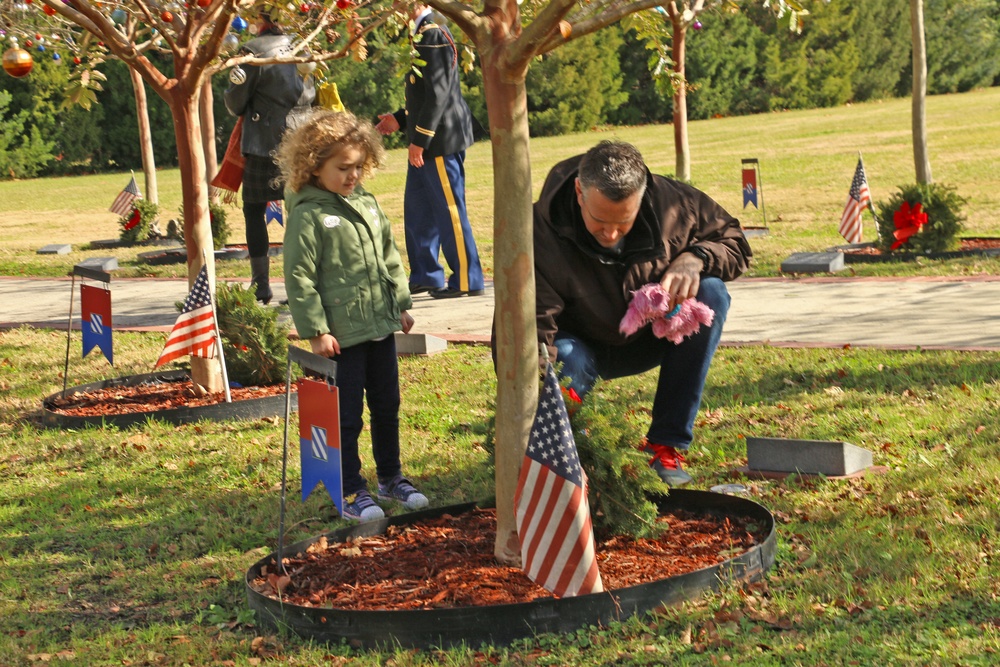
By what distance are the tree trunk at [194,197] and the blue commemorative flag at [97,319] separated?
1.57 feet

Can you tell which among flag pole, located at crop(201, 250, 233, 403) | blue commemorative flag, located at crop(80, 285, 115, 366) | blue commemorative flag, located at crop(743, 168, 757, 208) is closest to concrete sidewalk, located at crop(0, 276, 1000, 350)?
flag pole, located at crop(201, 250, 233, 403)

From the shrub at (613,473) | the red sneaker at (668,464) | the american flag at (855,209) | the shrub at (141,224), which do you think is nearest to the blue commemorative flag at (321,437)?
the shrub at (613,473)

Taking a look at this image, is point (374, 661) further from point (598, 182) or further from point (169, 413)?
point (169, 413)

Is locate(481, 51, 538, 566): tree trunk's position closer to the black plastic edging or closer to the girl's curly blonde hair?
the black plastic edging

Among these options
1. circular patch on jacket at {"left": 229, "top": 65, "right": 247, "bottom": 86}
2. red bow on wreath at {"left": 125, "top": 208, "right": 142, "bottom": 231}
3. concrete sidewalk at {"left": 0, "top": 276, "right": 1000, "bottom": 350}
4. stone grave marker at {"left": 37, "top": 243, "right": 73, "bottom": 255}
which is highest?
circular patch on jacket at {"left": 229, "top": 65, "right": 247, "bottom": 86}

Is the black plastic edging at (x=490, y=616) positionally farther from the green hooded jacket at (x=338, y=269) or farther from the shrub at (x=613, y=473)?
the green hooded jacket at (x=338, y=269)

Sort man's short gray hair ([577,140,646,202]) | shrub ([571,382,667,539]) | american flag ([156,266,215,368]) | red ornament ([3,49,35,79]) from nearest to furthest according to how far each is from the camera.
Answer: shrub ([571,382,667,539]), man's short gray hair ([577,140,646,202]), american flag ([156,266,215,368]), red ornament ([3,49,35,79])

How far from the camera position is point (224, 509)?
5203mm

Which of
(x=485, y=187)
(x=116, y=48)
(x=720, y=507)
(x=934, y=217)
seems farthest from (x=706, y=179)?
(x=720, y=507)

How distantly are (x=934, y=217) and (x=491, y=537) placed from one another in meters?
7.45

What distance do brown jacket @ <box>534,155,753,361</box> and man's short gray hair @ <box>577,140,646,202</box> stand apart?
0.31 meters

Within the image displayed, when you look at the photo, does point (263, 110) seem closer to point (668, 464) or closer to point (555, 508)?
point (668, 464)

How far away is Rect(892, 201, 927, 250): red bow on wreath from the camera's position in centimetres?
1059

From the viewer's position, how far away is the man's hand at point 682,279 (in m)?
4.60
